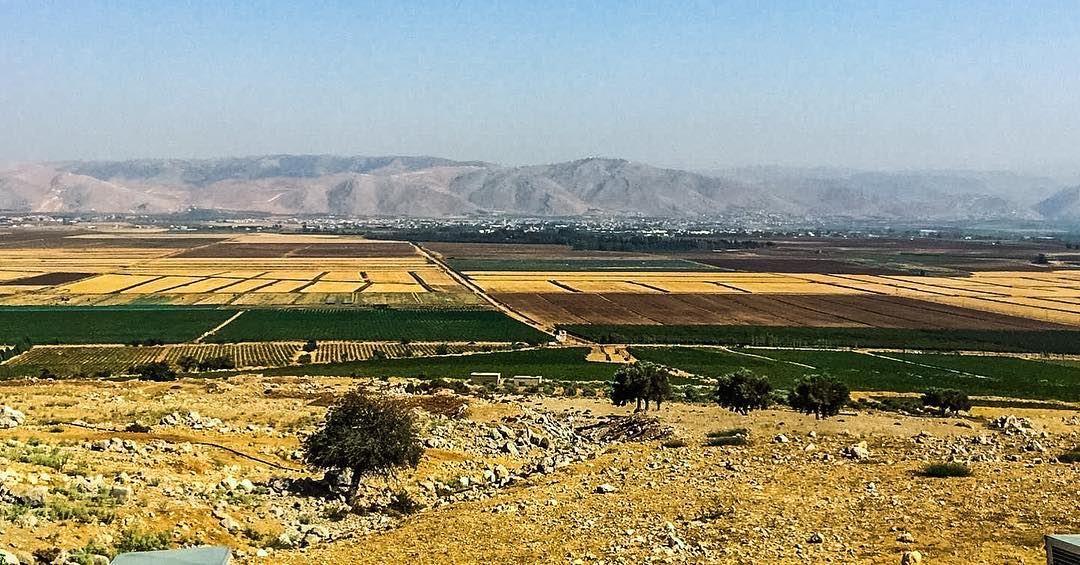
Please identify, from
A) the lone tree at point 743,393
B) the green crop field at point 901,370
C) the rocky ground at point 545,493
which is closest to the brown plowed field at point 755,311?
the green crop field at point 901,370

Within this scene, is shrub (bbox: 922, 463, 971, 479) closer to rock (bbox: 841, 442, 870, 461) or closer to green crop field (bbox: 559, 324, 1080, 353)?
rock (bbox: 841, 442, 870, 461)

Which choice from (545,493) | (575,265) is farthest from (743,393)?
(575,265)

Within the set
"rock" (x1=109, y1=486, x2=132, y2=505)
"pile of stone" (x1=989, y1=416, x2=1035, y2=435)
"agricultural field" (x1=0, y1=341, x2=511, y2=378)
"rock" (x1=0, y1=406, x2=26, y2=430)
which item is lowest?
"agricultural field" (x1=0, y1=341, x2=511, y2=378)

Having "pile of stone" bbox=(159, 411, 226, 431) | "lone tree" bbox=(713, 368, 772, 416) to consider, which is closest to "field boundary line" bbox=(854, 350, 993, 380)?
"lone tree" bbox=(713, 368, 772, 416)

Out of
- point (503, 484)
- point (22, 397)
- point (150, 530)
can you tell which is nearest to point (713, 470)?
point (503, 484)

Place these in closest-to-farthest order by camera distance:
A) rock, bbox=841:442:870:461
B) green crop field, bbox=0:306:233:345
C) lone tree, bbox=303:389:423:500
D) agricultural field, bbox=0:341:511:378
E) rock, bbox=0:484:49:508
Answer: rock, bbox=0:484:49:508, lone tree, bbox=303:389:423:500, rock, bbox=841:442:870:461, agricultural field, bbox=0:341:511:378, green crop field, bbox=0:306:233:345
